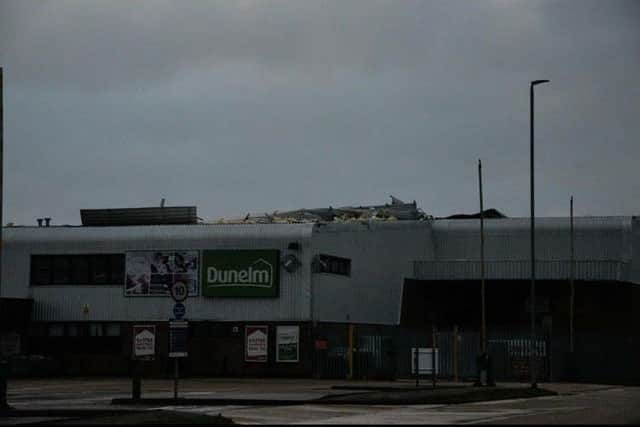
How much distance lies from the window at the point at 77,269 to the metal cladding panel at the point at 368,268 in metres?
9.74

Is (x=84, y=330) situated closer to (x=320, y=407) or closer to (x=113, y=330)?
(x=113, y=330)

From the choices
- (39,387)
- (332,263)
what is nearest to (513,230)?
(332,263)

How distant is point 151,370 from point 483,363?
63.6ft

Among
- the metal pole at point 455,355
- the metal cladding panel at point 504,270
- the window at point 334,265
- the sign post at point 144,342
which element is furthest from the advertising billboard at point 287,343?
the metal cladding panel at point 504,270

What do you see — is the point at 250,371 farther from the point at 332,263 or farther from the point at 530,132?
the point at 530,132

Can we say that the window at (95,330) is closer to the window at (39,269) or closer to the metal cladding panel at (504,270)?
the window at (39,269)

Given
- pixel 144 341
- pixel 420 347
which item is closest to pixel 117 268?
pixel 144 341

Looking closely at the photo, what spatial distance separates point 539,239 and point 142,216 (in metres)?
22.2

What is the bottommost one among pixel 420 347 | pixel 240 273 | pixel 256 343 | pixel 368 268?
pixel 420 347

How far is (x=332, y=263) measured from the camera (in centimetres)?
6097

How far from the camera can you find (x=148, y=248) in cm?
6091

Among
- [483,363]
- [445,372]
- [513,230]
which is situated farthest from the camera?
[513,230]

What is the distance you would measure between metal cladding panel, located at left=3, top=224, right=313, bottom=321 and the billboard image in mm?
332

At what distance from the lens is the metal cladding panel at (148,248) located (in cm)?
5888
